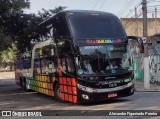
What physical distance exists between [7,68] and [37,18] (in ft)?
183

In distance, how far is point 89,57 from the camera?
14664 mm

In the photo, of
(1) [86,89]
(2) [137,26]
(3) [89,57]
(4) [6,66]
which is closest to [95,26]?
(3) [89,57]

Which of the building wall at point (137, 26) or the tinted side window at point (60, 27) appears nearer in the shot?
the tinted side window at point (60, 27)

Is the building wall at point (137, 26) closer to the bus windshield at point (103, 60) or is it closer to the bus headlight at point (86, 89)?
the bus windshield at point (103, 60)

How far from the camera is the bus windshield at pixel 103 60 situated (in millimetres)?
14586

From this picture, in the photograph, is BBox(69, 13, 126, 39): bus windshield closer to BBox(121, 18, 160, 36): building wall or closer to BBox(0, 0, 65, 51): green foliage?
BBox(0, 0, 65, 51): green foliage

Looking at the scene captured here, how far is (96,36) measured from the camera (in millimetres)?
15102

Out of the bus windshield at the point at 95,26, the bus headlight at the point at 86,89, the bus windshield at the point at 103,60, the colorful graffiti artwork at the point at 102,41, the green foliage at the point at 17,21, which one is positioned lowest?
the bus headlight at the point at 86,89

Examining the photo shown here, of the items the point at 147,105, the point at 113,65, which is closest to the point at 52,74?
the point at 113,65

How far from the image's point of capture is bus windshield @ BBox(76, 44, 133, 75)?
14.6m

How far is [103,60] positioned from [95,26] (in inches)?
59.0

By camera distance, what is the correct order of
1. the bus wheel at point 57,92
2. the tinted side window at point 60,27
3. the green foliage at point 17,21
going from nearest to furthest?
the tinted side window at point 60,27
the bus wheel at point 57,92
the green foliage at point 17,21

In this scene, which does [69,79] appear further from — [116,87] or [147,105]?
[147,105]

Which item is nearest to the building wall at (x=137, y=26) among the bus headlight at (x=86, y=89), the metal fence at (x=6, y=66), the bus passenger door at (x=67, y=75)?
the metal fence at (x=6, y=66)
